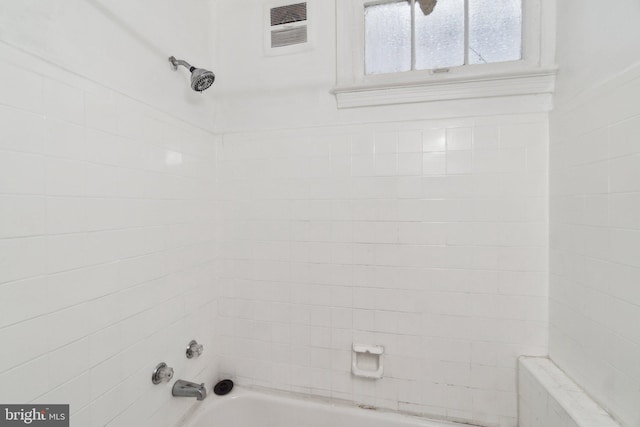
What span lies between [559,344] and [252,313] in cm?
139

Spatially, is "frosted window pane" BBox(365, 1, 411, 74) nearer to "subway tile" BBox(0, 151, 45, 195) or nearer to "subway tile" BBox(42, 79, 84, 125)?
"subway tile" BBox(42, 79, 84, 125)

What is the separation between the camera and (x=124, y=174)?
96cm

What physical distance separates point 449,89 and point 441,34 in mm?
292

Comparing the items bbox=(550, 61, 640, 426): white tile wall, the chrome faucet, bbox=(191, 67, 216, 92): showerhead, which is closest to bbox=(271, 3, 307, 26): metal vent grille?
bbox=(191, 67, 216, 92): showerhead

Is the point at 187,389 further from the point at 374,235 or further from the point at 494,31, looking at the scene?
the point at 494,31

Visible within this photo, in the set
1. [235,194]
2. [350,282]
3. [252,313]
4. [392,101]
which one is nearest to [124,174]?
[235,194]

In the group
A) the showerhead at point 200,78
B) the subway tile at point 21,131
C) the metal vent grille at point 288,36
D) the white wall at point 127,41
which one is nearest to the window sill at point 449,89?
the metal vent grille at point 288,36

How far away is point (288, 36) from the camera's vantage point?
55.2 inches

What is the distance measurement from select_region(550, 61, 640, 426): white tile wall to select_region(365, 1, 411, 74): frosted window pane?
72cm

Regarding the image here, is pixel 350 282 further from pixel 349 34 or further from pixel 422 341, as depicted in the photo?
pixel 349 34

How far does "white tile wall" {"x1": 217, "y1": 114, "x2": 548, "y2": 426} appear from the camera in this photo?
1.20 m

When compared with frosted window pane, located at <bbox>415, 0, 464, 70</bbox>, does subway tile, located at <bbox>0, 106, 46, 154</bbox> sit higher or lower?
lower

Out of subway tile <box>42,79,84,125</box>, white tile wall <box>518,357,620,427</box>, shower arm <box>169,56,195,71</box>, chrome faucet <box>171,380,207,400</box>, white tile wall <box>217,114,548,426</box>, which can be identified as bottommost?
chrome faucet <box>171,380,207,400</box>

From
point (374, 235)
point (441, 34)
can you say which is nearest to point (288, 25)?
point (441, 34)
